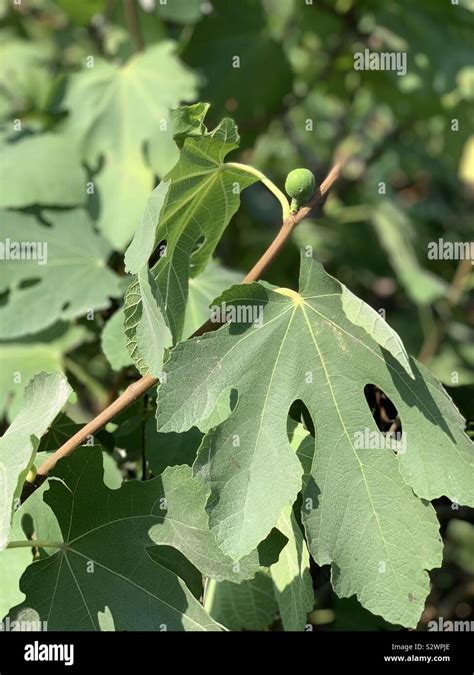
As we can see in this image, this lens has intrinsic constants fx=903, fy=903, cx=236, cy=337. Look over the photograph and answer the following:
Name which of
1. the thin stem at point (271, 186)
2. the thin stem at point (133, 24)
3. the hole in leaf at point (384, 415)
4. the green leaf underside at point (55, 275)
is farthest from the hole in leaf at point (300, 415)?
the thin stem at point (133, 24)

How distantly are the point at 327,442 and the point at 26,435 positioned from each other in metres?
0.40

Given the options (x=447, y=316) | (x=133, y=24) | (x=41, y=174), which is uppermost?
(x=133, y=24)

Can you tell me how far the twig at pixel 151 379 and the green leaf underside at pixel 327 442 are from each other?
1.7 inches

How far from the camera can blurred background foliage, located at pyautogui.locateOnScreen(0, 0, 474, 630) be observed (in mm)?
1986

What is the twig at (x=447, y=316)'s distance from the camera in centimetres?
344

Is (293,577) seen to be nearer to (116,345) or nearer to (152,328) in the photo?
(152,328)

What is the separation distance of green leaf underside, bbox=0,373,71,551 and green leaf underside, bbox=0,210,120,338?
60 cm

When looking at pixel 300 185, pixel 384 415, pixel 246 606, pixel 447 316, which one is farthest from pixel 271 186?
pixel 447 316

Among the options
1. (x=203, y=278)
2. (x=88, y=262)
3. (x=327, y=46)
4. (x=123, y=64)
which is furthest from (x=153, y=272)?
(x=327, y=46)

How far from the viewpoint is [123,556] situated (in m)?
1.30

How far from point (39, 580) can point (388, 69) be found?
7.12 ft

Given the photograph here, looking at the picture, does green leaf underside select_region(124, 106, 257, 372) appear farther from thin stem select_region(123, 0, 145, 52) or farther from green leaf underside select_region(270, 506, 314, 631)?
thin stem select_region(123, 0, 145, 52)

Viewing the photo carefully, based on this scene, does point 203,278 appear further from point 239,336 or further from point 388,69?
point 388,69

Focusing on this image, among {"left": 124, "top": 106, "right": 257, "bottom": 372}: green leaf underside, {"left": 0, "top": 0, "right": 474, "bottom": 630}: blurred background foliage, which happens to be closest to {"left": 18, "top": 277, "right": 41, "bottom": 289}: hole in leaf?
{"left": 0, "top": 0, "right": 474, "bottom": 630}: blurred background foliage
